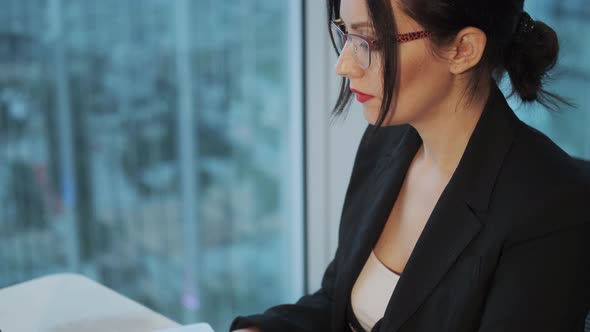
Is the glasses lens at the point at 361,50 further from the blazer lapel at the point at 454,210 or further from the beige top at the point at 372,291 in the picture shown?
the beige top at the point at 372,291

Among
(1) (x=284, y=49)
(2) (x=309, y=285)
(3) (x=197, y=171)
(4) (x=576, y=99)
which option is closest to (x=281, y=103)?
(1) (x=284, y=49)

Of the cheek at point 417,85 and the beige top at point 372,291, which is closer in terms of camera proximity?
the cheek at point 417,85

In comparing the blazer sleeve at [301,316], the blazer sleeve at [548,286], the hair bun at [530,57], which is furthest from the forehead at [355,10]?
the blazer sleeve at [301,316]

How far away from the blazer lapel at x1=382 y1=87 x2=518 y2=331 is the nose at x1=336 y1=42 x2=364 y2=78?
20cm

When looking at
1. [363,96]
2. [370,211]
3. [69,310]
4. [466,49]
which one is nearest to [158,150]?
[69,310]

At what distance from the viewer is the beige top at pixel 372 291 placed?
3.46 feet

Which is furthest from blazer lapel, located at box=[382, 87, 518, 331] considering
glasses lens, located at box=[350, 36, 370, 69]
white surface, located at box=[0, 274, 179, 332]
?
white surface, located at box=[0, 274, 179, 332]

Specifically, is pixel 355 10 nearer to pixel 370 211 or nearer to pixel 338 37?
pixel 338 37

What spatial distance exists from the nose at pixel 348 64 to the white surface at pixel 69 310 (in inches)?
20.5

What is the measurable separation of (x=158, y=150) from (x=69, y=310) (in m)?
0.84

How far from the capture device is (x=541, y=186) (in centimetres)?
91

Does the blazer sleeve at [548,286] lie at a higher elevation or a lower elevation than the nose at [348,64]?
lower

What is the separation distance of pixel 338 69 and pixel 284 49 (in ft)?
3.66

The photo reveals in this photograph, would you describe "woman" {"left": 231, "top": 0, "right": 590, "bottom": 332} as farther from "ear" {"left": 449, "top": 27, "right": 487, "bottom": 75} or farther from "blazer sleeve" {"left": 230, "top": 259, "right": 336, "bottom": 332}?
"blazer sleeve" {"left": 230, "top": 259, "right": 336, "bottom": 332}
